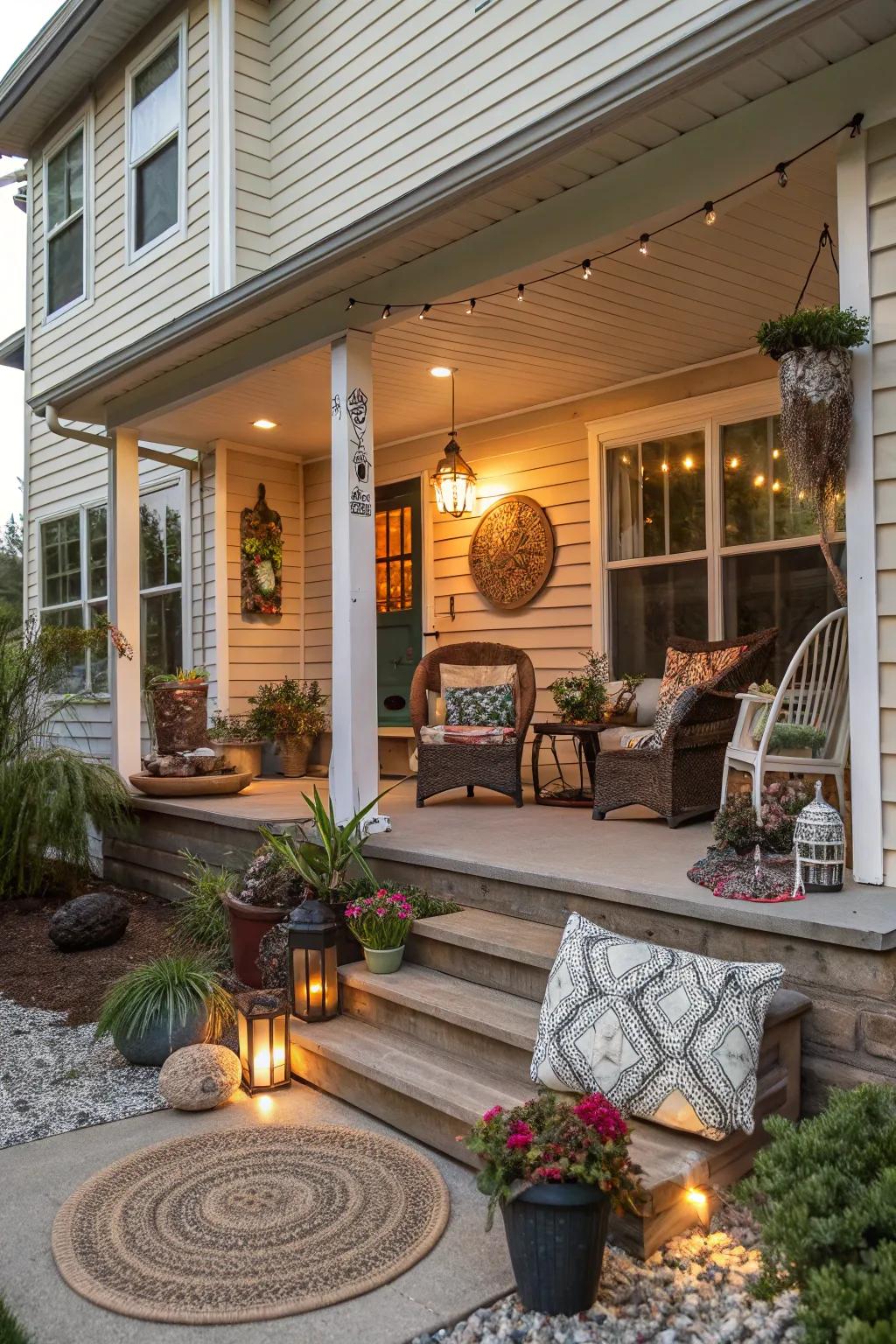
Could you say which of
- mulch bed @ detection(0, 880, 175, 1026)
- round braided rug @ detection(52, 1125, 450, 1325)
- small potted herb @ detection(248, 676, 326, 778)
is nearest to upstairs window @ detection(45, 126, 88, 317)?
small potted herb @ detection(248, 676, 326, 778)

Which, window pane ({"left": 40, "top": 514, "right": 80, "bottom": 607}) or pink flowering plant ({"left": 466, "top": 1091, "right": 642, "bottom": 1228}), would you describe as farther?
→ window pane ({"left": 40, "top": 514, "right": 80, "bottom": 607})

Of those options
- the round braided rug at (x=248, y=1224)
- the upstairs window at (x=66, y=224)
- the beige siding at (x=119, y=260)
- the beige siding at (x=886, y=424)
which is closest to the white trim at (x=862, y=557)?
the beige siding at (x=886, y=424)

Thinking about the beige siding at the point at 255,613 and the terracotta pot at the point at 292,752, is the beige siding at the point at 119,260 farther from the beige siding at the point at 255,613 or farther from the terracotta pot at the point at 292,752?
the terracotta pot at the point at 292,752

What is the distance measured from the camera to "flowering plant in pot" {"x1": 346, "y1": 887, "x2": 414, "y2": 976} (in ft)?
11.8

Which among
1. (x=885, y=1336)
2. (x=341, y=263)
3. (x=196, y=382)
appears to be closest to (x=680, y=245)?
(x=341, y=263)

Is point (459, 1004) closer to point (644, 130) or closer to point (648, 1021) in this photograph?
point (648, 1021)

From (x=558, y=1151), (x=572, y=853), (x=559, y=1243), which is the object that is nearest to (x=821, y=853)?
(x=572, y=853)

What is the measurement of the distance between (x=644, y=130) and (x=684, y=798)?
105 inches

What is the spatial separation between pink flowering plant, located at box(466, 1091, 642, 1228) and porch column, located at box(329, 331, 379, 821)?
2.53 metres

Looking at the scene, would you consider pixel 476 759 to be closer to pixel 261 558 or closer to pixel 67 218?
pixel 261 558

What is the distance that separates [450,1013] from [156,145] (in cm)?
650

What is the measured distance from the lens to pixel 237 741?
723 centimetres

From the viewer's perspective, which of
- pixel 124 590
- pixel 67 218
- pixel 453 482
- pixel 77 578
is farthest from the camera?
pixel 77 578

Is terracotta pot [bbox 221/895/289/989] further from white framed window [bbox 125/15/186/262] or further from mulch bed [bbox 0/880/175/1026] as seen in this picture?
white framed window [bbox 125/15/186/262]
